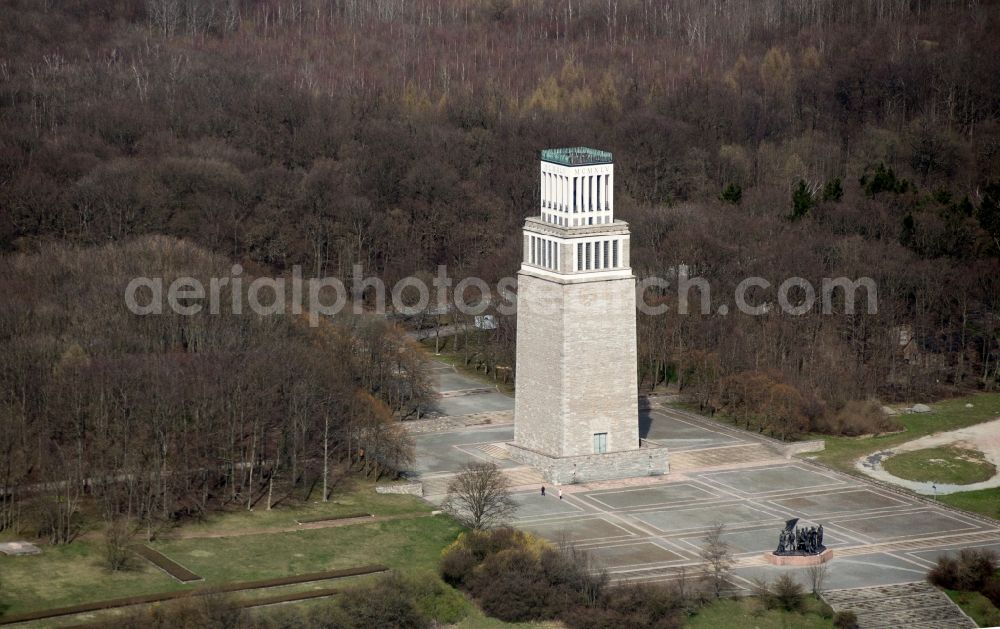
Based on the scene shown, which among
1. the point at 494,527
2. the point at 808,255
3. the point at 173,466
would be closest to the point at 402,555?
the point at 494,527

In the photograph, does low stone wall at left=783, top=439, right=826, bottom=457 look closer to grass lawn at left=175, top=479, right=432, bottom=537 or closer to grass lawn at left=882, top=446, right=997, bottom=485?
grass lawn at left=882, top=446, right=997, bottom=485

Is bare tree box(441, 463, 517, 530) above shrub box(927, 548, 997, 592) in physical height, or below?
above

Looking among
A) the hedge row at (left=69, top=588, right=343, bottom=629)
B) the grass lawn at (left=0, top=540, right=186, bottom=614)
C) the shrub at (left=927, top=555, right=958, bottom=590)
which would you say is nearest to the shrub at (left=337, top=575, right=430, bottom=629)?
the hedge row at (left=69, top=588, right=343, bottom=629)

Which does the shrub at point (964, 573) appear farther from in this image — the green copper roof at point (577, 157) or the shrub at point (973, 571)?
the green copper roof at point (577, 157)

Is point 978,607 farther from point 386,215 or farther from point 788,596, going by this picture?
point 386,215

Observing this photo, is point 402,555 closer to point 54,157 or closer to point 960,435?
point 960,435

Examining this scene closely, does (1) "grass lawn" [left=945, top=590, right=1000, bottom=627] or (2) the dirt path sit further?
(2) the dirt path

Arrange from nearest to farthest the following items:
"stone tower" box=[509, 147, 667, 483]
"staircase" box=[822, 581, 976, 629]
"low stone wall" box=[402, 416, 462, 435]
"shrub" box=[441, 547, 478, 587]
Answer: "staircase" box=[822, 581, 976, 629] < "shrub" box=[441, 547, 478, 587] < "stone tower" box=[509, 147, 667, 483] < "low stone wall" box=[402, 416, 462, 435]
